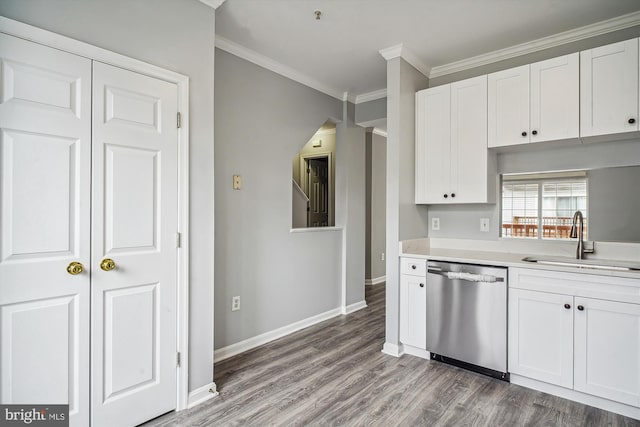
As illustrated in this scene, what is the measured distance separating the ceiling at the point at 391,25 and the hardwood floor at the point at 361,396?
2691 millimetres

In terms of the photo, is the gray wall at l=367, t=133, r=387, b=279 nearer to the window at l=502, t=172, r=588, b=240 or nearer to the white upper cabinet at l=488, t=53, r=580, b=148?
the window at l=502, t=172, r=588, b=240

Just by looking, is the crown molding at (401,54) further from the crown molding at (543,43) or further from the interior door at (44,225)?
the interior door at (44,225)

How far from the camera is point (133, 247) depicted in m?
1.93

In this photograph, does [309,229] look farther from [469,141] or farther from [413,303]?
[469,141]

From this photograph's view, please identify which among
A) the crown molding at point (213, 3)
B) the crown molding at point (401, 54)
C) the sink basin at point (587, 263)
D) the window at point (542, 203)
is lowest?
the sink basin at point (587, 263)

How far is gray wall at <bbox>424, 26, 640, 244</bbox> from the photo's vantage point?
2564 millimetres

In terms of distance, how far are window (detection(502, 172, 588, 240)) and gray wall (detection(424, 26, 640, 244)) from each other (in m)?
0.07

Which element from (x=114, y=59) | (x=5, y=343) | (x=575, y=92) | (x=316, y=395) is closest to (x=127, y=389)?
(x=5, y=343)

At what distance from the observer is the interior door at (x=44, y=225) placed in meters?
1.53

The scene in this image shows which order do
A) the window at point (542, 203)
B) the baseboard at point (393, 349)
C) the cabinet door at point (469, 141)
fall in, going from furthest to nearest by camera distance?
1. the baseboard at point (393, 349)
2. the cabinet door at point (469, 141)
3. the window at point (542, 203)

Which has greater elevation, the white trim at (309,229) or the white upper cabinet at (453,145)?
the white upper cabinet at (453,145)

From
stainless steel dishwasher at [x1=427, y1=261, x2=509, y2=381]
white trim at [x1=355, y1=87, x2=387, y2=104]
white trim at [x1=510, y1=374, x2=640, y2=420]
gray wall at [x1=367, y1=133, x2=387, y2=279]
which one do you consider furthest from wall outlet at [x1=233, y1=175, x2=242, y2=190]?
gray wall at [x1=367, y1=133, x2=387, y2=279]

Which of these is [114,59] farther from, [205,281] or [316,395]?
[316,395]

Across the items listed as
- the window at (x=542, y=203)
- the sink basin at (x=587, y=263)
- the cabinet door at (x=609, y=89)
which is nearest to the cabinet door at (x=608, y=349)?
the sink basin at (x=587, y=263)
